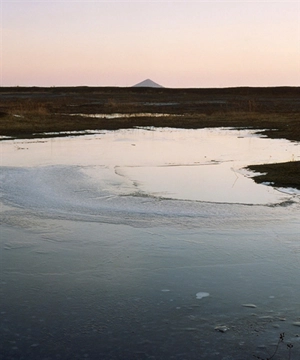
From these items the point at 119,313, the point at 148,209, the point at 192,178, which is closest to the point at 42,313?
the point at 119,313

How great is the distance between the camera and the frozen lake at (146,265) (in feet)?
17.4

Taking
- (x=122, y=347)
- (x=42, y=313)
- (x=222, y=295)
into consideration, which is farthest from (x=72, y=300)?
(x=222, y=295)

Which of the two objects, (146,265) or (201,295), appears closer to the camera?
(201,295)

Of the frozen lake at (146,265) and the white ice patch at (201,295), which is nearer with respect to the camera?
the frozen lake at (146,265)

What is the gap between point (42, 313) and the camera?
5.84 meters

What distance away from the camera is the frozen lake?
17.4 feet

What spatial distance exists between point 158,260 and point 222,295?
146 centimetres

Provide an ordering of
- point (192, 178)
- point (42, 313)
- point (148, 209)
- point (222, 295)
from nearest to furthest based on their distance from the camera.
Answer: point (42, 313)
point (222, 295)
point (148, 209)
point (192, 178)

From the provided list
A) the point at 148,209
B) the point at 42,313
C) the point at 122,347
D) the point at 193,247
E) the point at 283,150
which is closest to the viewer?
the point at 122,347

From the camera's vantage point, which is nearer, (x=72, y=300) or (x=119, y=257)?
(x=72, y=300)

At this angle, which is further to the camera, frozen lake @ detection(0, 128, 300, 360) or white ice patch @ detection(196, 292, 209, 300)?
white ice patch @ detection(196, 292, 209, 300)

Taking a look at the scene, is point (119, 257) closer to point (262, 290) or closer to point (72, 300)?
point (72, 300)

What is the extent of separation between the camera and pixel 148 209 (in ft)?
34.8

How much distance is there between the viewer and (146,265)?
24.2 feet
